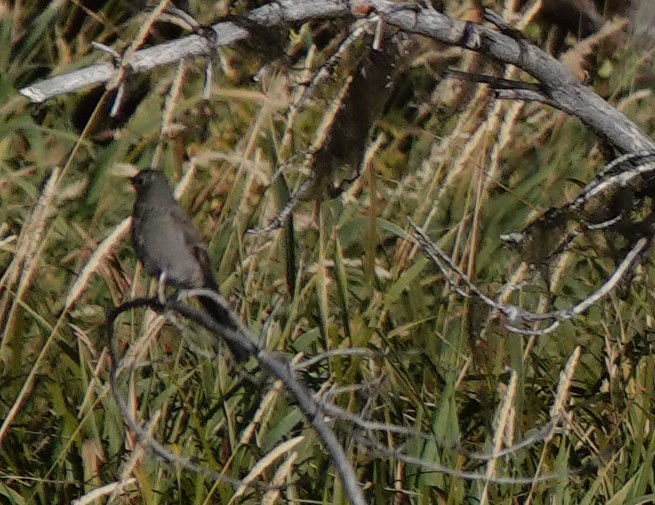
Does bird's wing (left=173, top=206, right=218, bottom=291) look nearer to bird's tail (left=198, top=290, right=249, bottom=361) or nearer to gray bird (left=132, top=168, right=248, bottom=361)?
gray bird (left=132, top=168, right=248, bottom=361)

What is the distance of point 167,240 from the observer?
12.5ft

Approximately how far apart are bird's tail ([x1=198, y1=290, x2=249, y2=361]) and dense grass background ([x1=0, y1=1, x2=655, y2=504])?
0.14 ft

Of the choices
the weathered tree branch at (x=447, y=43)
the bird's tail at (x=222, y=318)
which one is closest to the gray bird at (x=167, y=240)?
the bird's tail at (x=222, y=318)

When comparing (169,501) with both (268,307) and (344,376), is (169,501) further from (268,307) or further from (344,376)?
(268,307)

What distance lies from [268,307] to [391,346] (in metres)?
0.39

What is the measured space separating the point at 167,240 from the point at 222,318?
0.42 meters

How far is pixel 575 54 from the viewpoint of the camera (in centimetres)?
378

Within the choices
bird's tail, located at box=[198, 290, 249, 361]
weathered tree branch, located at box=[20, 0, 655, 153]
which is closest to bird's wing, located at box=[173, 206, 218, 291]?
bird's tail, located at box=[198, 290, 249, 361]

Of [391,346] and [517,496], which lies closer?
[517,496]

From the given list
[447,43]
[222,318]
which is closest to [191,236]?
[222,318]

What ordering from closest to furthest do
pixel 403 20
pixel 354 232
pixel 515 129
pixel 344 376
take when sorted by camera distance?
1. pixel 403 20
2. pixel 344 376
3. pixel 354 232
4. pixel 515 129

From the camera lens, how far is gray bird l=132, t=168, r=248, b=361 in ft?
11.7

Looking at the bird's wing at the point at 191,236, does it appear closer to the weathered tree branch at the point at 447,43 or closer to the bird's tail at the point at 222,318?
the bird's tail at the point at 222,318

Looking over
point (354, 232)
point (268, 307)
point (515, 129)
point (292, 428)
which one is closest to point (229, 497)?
point (292, 428)
